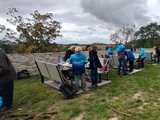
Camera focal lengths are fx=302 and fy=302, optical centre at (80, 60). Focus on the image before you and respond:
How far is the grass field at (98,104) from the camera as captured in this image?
6953 millimetres

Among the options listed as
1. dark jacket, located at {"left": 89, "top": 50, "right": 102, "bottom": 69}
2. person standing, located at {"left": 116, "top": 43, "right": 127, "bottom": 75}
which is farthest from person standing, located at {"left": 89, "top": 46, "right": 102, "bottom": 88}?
person standing, located at {"left": 116, "top": 43, "right": 127, "bottom": 75}

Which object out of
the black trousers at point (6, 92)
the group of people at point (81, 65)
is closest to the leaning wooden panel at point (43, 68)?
the group of people at point (81, 65)

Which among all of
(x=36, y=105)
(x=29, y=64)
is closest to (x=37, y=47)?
(x=29, y=64)

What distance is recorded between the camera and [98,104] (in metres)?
7.80

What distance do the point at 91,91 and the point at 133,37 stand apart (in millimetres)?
37075

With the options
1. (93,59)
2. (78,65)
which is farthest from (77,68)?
(93,59)

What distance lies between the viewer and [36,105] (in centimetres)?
861

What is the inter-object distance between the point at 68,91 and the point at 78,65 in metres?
1.05

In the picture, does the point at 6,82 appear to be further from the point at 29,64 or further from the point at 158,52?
the point at 158,52

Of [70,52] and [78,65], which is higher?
[70,52]

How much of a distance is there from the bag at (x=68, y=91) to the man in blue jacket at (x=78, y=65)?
1.88 feet

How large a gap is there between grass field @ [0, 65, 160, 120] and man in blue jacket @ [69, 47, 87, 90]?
0.65m

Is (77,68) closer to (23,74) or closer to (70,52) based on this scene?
(70,52)

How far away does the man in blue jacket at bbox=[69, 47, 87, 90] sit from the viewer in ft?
31.6
